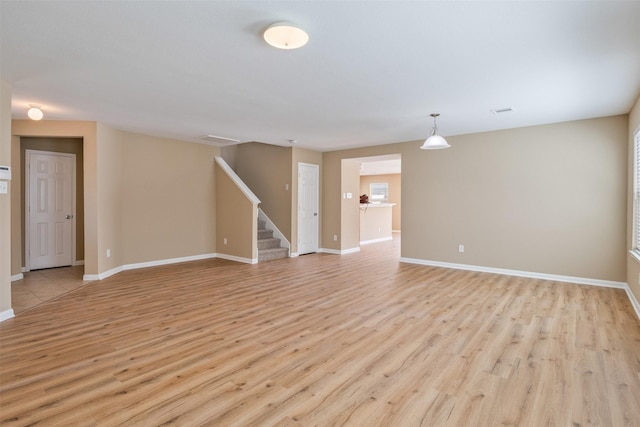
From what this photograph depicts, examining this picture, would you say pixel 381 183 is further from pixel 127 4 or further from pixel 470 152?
pixel 127 4

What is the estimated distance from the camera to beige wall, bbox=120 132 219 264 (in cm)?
598

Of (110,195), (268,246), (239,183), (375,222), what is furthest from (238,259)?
(375,222)

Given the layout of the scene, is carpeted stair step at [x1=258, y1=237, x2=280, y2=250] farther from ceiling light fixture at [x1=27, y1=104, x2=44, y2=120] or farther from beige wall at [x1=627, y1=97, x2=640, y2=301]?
beige wall at [x1=627, y1=97, x2=640, y2=301]

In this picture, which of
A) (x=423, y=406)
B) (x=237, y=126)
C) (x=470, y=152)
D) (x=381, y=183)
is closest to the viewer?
(x=423, y=406)

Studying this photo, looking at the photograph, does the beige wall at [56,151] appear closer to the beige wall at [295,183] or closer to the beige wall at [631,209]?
the beige wall at [295,183]

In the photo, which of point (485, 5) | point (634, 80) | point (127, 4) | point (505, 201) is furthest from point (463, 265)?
point (127, 4)

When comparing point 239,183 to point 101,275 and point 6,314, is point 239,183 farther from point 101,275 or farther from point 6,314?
point 6,314

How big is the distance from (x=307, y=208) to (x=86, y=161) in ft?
14.0

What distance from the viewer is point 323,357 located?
2625 mm

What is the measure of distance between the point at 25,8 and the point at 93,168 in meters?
3.36

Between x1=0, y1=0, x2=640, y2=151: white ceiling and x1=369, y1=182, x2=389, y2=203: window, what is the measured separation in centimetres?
898

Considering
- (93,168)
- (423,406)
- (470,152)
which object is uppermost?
(470,152)

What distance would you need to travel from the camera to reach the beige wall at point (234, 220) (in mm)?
6602

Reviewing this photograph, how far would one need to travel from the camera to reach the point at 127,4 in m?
2.09
